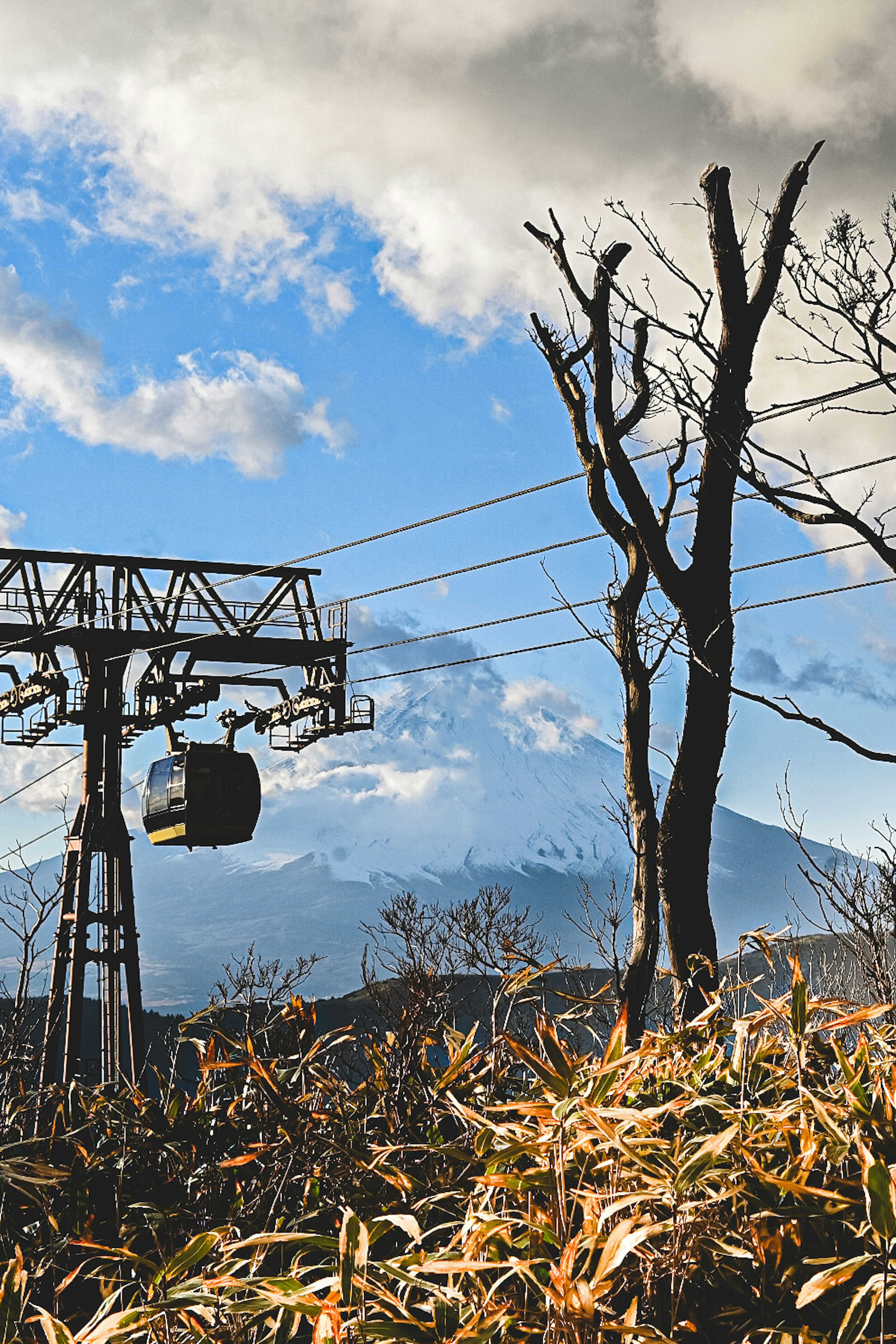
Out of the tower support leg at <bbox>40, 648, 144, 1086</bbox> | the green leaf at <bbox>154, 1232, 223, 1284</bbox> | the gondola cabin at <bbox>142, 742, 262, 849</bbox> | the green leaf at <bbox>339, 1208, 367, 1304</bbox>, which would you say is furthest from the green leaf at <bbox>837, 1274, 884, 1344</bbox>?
the tower support leg at <bbox>40, 648, 144, 1086</bbox>

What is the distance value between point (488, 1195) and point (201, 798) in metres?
16.3

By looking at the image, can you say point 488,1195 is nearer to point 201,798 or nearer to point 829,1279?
point 829,1279

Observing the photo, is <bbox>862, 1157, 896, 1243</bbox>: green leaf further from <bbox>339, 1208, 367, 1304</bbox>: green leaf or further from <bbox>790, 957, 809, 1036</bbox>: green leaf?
<bbox>339, 1208, 367, 1304</bbox>: green leaf

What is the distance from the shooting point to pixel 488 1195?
2.43 meters

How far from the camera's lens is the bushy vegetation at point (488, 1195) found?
6.85ft

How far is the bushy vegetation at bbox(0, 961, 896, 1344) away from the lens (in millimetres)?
2088

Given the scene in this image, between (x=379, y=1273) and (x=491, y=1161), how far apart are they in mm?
309

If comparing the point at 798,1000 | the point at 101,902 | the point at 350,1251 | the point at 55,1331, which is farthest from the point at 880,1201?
the point at 101,902

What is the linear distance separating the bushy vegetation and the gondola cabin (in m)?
14.6

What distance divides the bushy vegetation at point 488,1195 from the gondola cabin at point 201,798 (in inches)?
575

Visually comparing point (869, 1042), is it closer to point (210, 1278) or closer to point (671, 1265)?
point (671, 1265)

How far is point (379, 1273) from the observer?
2307 mm

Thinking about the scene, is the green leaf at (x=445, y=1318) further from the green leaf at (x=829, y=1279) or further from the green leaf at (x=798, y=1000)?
the green leaf at (x=798, y=1000)

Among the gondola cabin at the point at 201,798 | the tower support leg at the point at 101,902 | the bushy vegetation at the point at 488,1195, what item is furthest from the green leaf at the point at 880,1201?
the tower support leg at the point at 101,902
